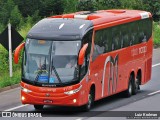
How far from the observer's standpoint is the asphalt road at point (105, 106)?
929 inches

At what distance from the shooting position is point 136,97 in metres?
29.1

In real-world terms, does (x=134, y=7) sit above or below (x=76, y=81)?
below

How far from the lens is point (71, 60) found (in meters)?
23.5

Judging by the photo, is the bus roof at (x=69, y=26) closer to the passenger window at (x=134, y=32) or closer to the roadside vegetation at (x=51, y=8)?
the passenger window at (x=134, y=32)

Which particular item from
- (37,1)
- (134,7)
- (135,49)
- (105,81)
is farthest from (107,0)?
(105,81)

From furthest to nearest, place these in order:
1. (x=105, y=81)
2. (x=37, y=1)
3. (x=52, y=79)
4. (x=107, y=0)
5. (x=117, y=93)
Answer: (x=37, y=1), (x=107, y=0), (x=117, y=93), (x=105, y=81), (x=52, y=79)

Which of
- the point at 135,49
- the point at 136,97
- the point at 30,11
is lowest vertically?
the point at 30,11

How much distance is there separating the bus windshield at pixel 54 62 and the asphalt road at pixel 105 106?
51.0 inches

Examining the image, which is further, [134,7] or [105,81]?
[134,7]

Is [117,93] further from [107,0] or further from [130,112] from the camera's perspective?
[107,0]

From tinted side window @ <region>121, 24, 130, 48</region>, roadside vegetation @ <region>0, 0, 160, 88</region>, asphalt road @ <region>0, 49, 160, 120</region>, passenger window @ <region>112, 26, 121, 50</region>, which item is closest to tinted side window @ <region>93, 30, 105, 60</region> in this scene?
passenger window @ <region>112, 26, 121, 50</region>

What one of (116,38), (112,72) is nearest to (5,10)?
(116,38)

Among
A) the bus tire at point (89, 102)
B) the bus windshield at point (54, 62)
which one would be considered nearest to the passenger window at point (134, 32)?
the bus tire at point (89, 102)

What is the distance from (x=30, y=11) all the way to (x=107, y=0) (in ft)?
40.1
